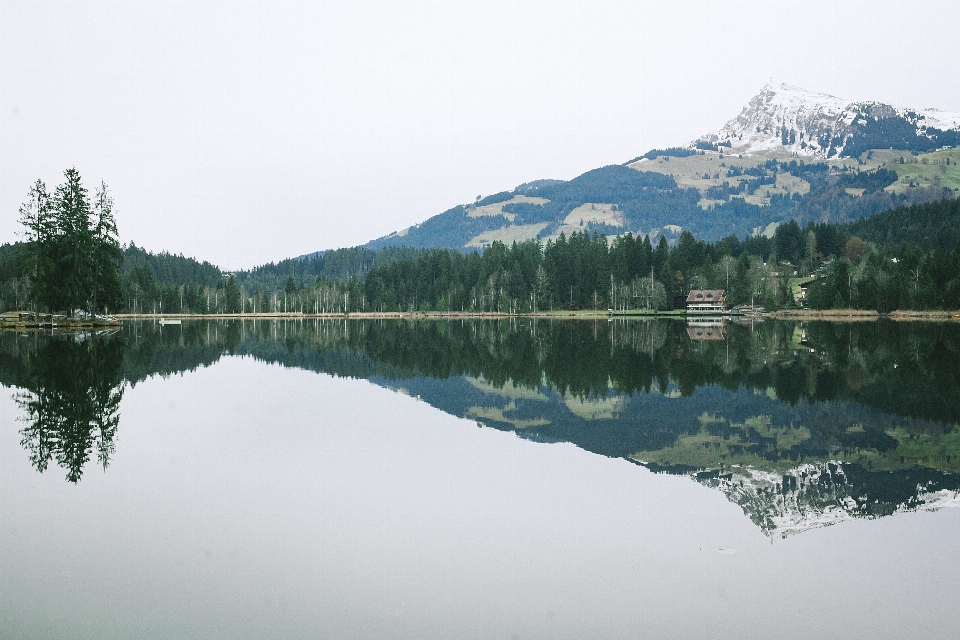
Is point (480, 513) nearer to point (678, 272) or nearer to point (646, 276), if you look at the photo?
point (646, 276)

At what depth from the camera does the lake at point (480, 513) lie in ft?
30.2

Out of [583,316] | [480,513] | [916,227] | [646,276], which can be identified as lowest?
[583,316]

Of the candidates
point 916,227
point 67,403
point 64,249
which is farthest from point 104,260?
point 916,227

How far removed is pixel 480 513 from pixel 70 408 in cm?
1666

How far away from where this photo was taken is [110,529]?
40.0 ft

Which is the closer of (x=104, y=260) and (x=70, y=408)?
(x=70, y=408)

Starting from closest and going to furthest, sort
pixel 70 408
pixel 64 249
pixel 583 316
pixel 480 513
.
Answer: pixel 480 513 → pixel 70 408 → pixel 64 249 → pixel 583 316

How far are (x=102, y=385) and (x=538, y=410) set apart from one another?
17668 mm

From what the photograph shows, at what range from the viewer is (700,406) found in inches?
1032

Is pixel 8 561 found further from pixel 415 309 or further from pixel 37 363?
pixel 415 309

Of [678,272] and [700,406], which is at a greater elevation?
[678,272]

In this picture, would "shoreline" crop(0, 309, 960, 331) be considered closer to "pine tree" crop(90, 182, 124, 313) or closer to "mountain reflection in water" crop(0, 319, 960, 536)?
"pine tree" crop(90, 182, 124, 313)

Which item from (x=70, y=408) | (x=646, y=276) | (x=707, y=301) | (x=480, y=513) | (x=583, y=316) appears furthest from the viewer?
(x=583, y=316)

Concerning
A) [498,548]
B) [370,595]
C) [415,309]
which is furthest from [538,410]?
[415,309]
